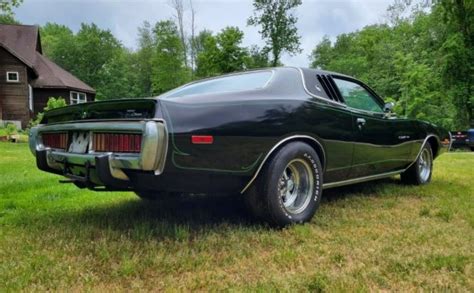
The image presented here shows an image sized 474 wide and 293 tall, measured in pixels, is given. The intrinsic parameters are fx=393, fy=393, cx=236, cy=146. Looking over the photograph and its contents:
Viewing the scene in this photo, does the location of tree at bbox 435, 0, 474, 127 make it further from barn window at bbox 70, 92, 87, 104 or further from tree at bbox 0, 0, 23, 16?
barn window at bbox 70, 92, 87, 104

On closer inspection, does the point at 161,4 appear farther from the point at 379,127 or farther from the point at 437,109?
the point at 379,127

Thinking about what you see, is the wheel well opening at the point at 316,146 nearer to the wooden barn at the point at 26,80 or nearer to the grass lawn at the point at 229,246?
the grass lawn at the point at 229,246

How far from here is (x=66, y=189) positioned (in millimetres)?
5062

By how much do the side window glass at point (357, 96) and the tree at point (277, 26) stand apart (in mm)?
29301

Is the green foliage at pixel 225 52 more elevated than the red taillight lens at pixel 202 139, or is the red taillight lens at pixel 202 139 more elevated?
the green foliage at pixel 225 52

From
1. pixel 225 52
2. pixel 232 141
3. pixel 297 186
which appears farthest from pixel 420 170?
pixel 225 52

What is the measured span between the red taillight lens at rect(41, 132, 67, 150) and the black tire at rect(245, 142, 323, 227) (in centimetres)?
156

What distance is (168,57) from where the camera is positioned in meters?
30.5

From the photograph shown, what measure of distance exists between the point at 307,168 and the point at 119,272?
5.80ft

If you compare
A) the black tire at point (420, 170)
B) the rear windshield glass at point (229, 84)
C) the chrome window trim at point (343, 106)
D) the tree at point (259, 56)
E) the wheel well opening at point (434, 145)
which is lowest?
the black tire at point (420, 170)

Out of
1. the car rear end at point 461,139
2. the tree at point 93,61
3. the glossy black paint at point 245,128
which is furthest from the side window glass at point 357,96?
the tree at point 93,61

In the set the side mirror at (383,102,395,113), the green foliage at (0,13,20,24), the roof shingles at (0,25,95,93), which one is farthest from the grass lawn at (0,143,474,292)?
the roof shingles at (0,25,95,93)

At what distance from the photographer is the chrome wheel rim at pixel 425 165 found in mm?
5371

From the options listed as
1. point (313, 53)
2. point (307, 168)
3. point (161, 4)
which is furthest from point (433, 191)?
point (313, 53)
